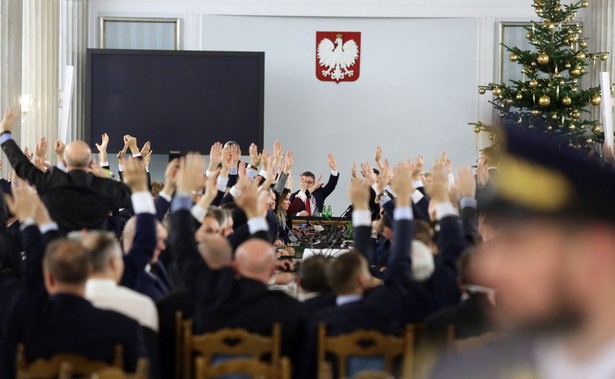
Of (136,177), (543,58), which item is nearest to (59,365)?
(136,177)

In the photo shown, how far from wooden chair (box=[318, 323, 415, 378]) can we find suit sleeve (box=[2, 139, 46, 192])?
18.0ft

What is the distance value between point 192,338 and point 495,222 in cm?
478

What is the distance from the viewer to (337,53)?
2252 cm

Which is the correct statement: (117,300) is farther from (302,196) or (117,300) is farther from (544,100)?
(544,100)

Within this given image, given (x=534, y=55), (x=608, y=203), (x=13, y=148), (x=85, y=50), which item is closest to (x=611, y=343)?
(x=608, y=203)

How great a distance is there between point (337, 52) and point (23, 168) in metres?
13.0

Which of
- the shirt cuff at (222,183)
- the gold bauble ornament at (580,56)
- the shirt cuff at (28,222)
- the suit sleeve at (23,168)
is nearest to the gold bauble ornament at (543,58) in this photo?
the gold bauble ornament at (580,56)

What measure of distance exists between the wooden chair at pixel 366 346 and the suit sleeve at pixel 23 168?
548 cm

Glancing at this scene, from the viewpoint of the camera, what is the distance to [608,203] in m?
0.90

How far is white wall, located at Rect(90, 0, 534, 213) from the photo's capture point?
22.4 metres

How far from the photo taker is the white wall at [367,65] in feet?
73.4

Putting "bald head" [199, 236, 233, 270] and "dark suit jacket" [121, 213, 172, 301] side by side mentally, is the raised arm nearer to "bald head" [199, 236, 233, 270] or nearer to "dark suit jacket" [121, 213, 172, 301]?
"dark suit jacket" [121, 213, 172, 301]

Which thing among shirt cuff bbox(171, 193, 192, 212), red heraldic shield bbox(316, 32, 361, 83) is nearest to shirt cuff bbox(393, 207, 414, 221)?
shirt cuff bbox(171, 193, 192, 212)

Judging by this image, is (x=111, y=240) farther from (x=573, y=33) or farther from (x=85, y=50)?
(x=85, y=50)
